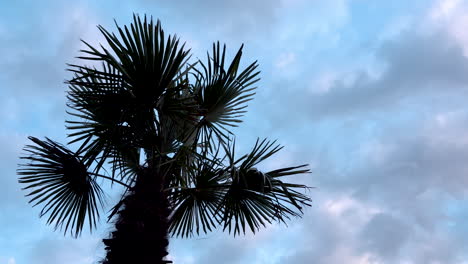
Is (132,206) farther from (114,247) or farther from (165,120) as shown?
(165,120)

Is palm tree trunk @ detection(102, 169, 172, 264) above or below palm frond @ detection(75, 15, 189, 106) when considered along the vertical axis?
below

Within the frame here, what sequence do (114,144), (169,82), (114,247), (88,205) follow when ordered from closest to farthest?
(114,247) < (169,82) < (114,144) < (88,205)

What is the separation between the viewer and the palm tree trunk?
543 centimetres

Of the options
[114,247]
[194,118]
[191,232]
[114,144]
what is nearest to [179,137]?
[194,118]

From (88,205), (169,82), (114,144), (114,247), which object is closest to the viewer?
(114,247)

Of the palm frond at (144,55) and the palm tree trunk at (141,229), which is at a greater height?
the palm frond at (144,55)

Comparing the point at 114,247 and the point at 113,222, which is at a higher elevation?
the point at 113,222

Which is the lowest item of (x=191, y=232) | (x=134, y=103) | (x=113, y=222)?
(x=113, y=222)

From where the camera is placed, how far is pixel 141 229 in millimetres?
5570

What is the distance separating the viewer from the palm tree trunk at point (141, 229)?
5.43m

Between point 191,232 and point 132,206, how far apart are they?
2.29m

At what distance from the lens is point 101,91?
6527 millimetres

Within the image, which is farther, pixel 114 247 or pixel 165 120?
pixel 165 120

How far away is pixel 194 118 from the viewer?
7117 millimetres
